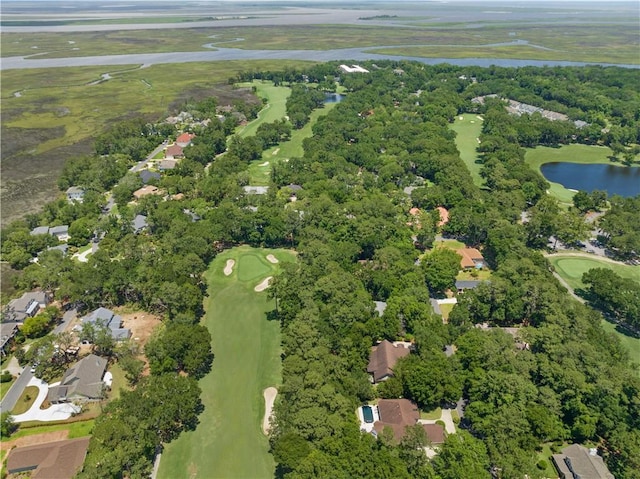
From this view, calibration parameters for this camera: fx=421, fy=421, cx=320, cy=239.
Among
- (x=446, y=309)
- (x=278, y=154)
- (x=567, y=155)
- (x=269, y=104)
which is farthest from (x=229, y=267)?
(x=269, y=104)

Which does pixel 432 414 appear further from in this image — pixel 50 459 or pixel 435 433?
pixel 50 459

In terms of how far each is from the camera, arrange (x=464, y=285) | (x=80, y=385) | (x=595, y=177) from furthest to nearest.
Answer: (x=595, y=177)
(x=464, y=285)
(x=80, y=385)

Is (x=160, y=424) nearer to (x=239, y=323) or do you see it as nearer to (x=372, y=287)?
(x=239, y=323)

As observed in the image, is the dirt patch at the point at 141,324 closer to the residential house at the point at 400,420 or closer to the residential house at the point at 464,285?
the residential house at the point at 400,420

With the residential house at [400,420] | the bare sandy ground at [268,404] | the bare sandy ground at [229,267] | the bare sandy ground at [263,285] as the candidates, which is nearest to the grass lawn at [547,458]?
the residential house at [400,420]

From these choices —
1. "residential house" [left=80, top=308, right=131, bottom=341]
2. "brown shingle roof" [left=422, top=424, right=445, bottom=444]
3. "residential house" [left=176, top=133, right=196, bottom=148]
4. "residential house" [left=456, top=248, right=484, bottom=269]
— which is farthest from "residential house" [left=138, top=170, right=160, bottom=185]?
"brown shingle roof" [left=422, top=424, right=445, bottom=444]


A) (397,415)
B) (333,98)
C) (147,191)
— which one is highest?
(333,98)
